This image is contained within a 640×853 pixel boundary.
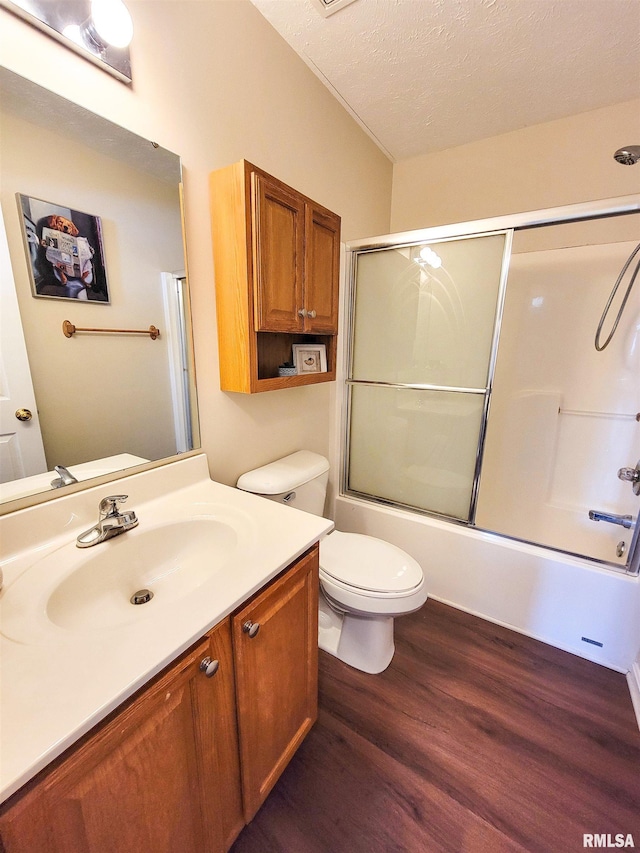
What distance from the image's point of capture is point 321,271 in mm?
1439

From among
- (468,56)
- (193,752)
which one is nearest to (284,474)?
(193,752)

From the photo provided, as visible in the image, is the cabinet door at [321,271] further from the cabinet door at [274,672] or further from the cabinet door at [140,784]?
the cabinet door at [140,784]

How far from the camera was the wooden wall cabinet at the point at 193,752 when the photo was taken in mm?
502

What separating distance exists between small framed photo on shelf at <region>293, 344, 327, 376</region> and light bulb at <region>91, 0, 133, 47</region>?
977mm

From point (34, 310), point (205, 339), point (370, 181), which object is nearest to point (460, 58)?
point (370, 181)

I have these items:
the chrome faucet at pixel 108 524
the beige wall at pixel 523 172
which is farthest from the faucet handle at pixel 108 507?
the beige wall at pixel 523 172

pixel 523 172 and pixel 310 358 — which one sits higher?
pixel 523 172

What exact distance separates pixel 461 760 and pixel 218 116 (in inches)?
89.7

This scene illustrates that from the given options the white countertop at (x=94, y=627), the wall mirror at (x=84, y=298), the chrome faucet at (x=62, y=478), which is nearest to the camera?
the white countertop at (x=94, y=627)

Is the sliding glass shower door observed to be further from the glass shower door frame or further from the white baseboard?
the white baseboard

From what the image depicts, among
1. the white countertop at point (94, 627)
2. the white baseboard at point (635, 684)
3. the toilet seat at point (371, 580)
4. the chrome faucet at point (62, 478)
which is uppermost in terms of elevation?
the chrome faucet at point (62, 478)

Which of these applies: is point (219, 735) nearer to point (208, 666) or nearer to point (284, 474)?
point (208, 666)

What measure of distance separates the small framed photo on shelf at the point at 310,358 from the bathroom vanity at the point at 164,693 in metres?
0.65

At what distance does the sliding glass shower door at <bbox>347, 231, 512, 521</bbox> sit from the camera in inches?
68.2
